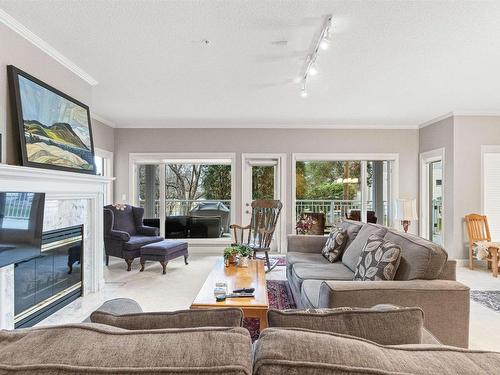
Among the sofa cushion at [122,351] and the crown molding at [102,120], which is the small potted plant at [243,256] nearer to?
the sofa cushion at [122,351]

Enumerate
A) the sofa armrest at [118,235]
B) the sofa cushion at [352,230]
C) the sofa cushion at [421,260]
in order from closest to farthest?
the sofa cushion at [421,260], the sofa cushion at [352,230], the sofa armrest at [118,235]

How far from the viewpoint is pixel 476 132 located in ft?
15.8

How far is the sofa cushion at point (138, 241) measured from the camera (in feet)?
14.7

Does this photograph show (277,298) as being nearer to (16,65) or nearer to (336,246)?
(336,246)

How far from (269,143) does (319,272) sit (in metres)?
3.47

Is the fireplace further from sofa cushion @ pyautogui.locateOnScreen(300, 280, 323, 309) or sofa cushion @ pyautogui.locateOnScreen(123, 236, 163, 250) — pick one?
sofa cushion @ pyautogui.locateOnScreen(300, 280, 323, 309)

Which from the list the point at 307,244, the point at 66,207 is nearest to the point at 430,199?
the point at 307,244

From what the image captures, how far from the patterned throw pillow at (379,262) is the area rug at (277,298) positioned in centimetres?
102

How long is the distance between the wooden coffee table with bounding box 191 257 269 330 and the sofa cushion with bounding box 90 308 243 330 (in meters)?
1.27

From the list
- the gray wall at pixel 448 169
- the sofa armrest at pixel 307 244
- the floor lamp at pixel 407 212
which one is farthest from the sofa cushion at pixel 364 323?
the gray wall at pixel 448 169

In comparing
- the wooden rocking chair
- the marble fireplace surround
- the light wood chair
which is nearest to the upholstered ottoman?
the marble fireplace surround

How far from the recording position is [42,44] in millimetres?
2719

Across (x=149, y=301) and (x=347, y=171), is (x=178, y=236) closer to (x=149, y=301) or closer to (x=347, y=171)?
(x=149, y=301)

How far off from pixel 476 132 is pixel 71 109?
5.82 meters
